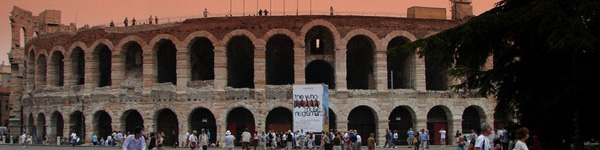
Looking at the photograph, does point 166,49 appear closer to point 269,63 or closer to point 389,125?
point 269,63

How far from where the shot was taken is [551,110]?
17.4 m

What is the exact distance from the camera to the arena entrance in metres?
42.8

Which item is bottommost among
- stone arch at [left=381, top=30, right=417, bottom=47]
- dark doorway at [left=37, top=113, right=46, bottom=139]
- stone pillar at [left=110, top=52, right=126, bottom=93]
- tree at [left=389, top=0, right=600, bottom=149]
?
dark doorway at [left=37, top=113, right=46, bottom=139]

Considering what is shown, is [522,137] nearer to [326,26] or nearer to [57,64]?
[326,26]

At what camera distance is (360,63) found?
4625 cm

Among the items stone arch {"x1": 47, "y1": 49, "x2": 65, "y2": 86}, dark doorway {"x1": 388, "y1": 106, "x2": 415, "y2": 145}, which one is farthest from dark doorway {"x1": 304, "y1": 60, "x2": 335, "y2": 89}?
stone arch {"x1": 47, "y1": 49, "x2": 65, "y2": 86}

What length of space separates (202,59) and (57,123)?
12.0 meters

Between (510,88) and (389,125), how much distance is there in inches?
1005

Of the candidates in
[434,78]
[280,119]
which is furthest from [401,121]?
[280,119]

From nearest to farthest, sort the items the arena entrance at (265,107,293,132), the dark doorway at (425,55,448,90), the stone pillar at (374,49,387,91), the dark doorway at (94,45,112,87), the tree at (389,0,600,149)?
the tree at (389,0,600,149) → the stone pillar at (374,49,387,91) → the arena entrance at (265,107,293,132) → the dark doorway at (425,55,448,90) → the dark doorway at (94,45,112,87)

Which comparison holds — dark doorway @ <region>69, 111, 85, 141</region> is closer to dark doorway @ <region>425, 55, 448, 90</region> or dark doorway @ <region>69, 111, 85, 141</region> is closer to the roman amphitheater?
the roman amphitheater

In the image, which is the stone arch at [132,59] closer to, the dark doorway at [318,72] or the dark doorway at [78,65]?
the dark doorway at [78,65]

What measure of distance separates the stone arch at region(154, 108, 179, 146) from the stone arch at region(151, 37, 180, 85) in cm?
218

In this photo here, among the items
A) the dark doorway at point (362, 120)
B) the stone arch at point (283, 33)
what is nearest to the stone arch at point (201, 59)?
the stone arch at point (283, 33)
